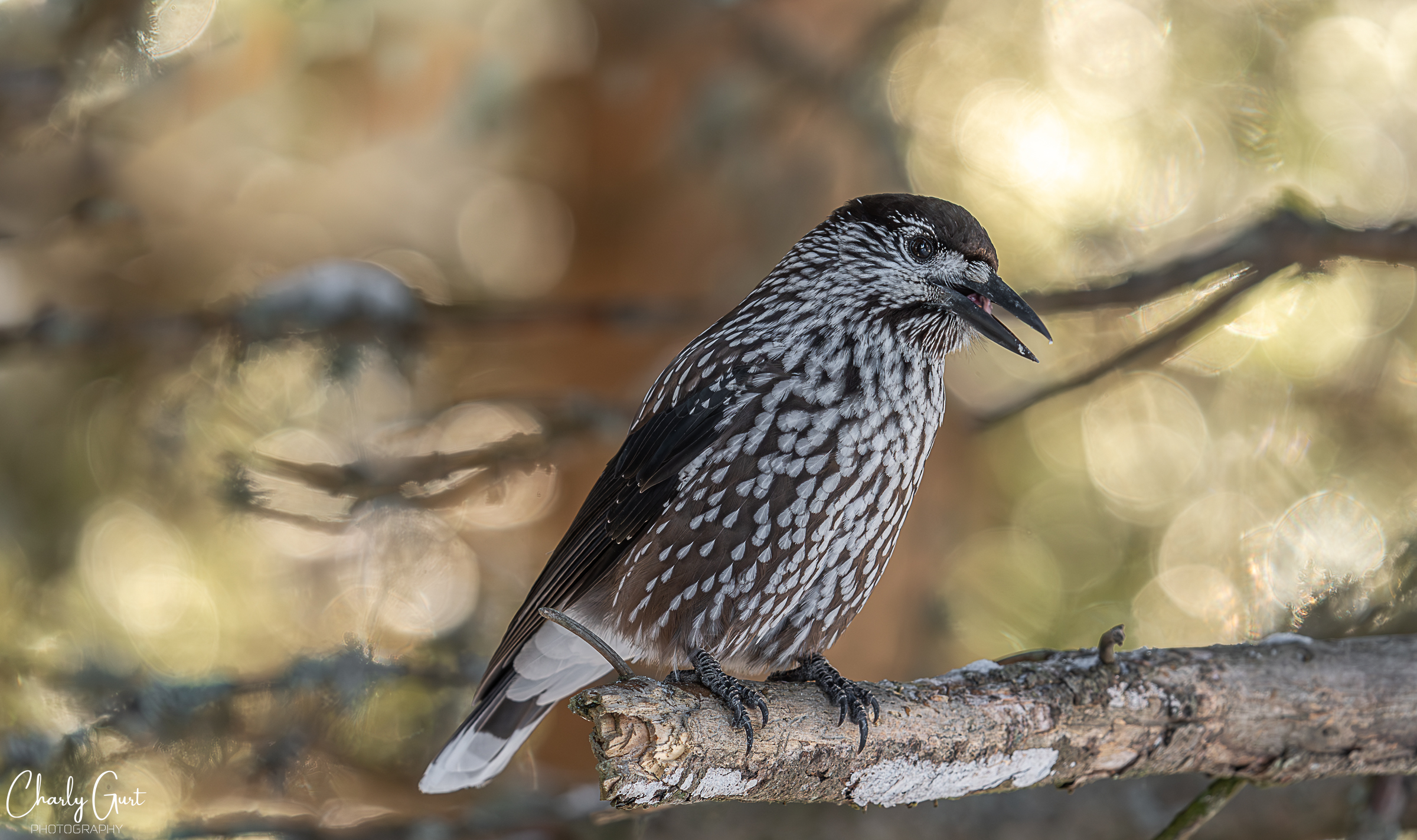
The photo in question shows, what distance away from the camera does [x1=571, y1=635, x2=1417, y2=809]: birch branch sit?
2.01 metres

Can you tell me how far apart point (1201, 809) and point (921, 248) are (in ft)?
5.32

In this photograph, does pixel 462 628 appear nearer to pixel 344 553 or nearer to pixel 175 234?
pixel 344 553

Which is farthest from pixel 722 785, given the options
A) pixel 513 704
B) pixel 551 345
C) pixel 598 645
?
pixel 551 345

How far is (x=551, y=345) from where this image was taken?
495 centimetres

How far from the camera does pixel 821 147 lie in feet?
15.1

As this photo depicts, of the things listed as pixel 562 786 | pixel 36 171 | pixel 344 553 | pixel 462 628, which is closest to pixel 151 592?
pixel 344 553

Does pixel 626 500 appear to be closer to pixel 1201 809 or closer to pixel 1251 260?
pixel 1201 809

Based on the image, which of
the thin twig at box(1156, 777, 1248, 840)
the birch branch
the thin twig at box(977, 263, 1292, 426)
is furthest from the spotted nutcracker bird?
the thin twig at box(1156, 777, 1248, 840)

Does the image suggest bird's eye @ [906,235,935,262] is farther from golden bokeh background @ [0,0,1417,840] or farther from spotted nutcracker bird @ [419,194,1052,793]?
golden bokeh background @ [0,0,1417,840]

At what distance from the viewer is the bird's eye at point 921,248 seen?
2.50m

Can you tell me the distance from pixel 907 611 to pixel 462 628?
197 cm

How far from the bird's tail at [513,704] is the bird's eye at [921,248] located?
137 cm

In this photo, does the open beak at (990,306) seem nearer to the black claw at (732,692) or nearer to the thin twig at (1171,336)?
the thin twig at (1171,336)
